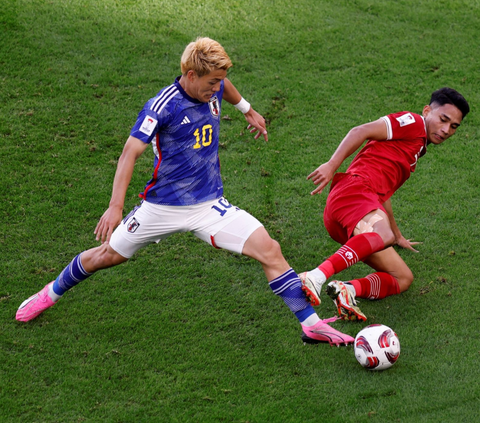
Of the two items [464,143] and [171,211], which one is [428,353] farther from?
[464,143]

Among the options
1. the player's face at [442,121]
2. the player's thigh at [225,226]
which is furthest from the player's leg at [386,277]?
the player's thigh at [225,226]

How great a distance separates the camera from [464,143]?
22.4 feet

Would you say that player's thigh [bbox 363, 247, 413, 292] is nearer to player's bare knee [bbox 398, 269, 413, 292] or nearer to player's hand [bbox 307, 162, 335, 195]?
player's bare knee [bbox 398, 269, 413, 292]

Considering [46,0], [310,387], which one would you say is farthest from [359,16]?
[310,387]

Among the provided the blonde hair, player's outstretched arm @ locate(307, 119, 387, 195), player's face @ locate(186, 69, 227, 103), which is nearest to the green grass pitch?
player's outstretched arm @ locate(307, 119, 387, 195)

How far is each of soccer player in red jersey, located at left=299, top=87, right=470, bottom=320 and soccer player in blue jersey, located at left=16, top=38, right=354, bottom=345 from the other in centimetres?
53

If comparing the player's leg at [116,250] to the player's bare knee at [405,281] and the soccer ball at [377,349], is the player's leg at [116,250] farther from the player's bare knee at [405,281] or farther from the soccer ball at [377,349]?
the player's bare knee at [405,281]

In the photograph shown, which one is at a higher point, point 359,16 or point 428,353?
point 359,16

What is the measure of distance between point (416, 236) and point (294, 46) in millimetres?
3864

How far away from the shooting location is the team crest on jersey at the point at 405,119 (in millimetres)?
4648

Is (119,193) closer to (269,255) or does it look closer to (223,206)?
(223,206)

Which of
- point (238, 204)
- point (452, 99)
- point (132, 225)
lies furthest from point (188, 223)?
point (452, 99)

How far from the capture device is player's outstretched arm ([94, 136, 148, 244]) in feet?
11.8

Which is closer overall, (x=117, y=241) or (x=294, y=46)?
(x=117, y=241)
